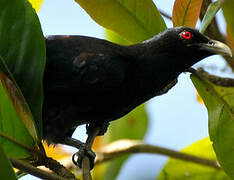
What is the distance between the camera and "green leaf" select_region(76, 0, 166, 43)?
2920mm

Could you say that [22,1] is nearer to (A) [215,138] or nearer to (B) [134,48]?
(B) [134,48]

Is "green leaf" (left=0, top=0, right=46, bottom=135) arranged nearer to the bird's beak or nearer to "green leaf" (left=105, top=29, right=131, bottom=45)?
the bird's beak

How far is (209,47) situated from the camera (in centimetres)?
298

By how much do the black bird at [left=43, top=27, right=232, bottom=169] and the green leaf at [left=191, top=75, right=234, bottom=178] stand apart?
0.22m

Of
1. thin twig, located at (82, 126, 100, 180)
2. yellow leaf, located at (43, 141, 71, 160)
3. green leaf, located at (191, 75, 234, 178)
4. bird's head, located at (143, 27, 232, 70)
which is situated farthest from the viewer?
yellow leaf, located at (43, 141, 71, 160)

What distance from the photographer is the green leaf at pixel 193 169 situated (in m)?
3.61

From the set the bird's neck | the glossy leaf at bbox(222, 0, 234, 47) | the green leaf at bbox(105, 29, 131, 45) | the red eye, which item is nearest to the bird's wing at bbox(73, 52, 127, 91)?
the bird's neck

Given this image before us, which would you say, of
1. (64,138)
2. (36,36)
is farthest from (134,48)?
(36,36)

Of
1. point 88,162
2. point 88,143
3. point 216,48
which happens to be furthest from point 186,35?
point 88,162

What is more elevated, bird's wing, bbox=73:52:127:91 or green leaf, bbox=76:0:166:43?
green leaf, bbox=76:0:166:43

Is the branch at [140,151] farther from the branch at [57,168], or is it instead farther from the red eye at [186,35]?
the branch at [57,168]

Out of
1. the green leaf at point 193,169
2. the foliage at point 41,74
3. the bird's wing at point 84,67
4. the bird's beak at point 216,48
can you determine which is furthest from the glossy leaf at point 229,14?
the green leaf at point 193,169

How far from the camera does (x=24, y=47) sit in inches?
92.7

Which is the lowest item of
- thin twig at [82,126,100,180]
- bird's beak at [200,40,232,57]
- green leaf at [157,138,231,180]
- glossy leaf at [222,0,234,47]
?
green leaf at [157,138,231,180]
